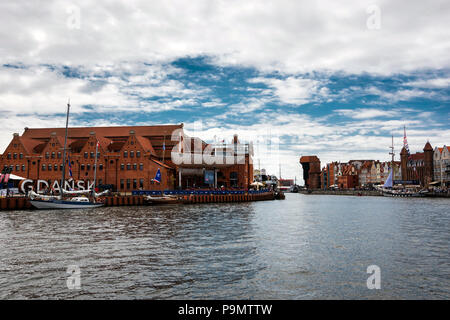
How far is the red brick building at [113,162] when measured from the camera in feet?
294

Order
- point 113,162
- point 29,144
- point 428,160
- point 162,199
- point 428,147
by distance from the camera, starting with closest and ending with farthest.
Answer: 1. point 162,199
2. point 113,162
3. point 29,144
4. point 428,147
5. point 428,160

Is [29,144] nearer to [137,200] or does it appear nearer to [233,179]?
[137,200]

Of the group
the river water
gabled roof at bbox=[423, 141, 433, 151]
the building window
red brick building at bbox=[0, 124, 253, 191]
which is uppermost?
gabled roof at bbox=[423, 141, 433, 151]

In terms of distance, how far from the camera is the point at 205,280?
1492 cm

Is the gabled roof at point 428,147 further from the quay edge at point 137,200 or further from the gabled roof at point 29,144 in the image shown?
the gabled roof at point 29,144

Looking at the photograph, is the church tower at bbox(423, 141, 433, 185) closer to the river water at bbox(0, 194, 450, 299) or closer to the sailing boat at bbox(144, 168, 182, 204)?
the sailing boat at bbox(144, 168, 182, 204)

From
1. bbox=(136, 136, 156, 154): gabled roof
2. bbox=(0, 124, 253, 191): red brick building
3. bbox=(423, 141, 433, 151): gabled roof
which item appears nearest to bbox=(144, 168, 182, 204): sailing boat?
bbox=(0, 124, 253, 191): red brick building

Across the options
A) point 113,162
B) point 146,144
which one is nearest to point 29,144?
point 113,162

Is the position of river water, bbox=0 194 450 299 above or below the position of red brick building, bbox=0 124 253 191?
below

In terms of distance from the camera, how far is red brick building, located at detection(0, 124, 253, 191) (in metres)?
89.7

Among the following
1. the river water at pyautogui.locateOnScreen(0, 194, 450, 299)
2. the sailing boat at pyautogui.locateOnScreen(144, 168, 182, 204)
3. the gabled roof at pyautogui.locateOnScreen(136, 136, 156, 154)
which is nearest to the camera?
the river water at pyautogui.locateOnScreen(0, 194, 450, 299)

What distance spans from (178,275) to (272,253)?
7260 mm

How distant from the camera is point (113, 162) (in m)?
91.1

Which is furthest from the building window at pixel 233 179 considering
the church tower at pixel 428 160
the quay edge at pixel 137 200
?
the church tower at pixel 428 160
